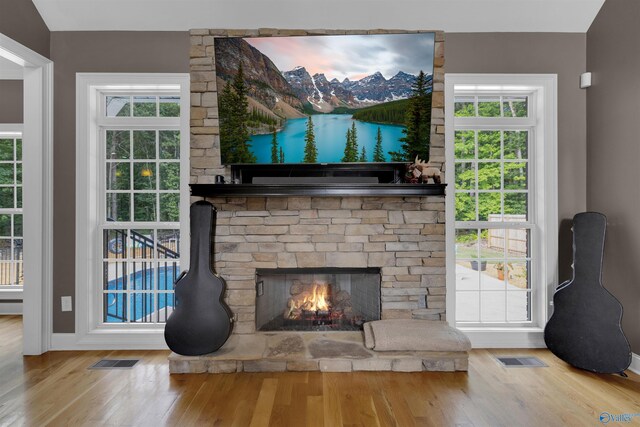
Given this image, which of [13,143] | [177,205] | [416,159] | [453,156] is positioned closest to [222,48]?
[177,205]

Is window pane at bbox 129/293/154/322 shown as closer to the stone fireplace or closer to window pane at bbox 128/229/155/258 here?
window pane at bbox 128/229/155/258

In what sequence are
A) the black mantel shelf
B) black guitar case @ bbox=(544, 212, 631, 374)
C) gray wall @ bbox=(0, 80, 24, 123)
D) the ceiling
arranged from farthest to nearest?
gray wall @ bbox=(0, 80, 24, 123)
the ceiling
the black mantel shelf
black guitar case @ bbox=(544, 212, 631, 374)

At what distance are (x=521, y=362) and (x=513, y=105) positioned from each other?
218 centimetres

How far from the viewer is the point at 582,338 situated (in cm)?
277

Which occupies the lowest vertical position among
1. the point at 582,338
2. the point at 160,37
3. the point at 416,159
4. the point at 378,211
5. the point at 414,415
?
the point at 414,415

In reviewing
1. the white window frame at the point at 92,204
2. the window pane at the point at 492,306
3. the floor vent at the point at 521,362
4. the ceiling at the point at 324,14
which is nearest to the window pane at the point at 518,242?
the window pane at the point at 492,306

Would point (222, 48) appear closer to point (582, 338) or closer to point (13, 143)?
point (13, 143)

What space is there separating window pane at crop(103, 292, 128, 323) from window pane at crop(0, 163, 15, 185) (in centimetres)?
226

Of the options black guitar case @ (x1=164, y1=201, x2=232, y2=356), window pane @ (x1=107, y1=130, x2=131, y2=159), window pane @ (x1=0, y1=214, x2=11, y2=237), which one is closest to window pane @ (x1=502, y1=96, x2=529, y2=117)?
black guitar case @ (x1=164, y1=201, x2=232, y2=356)

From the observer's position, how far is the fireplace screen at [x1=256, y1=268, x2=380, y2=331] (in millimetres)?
3330

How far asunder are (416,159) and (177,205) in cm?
212

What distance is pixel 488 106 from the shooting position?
11.3ft

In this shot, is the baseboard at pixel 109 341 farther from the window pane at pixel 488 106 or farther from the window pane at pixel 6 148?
the window pane at pixel 488 106

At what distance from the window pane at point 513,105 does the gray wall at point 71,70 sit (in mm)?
2810
